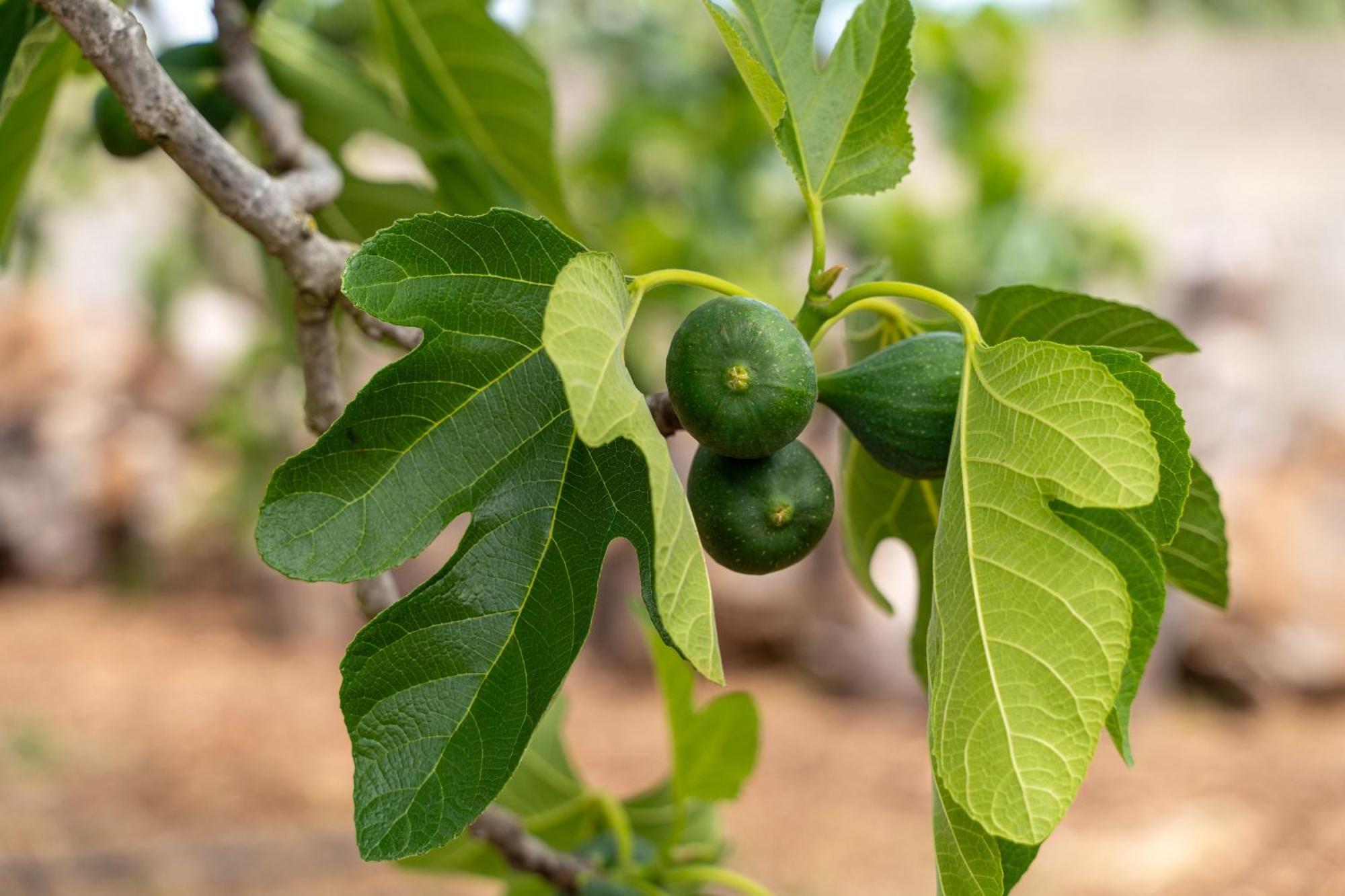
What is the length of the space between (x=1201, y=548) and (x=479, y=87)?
100cm

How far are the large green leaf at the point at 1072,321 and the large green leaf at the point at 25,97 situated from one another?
2.66 ft

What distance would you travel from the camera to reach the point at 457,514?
752 mm

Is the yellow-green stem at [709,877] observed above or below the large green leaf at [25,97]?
below

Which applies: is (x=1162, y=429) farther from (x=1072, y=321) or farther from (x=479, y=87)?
(x=479, y=87)

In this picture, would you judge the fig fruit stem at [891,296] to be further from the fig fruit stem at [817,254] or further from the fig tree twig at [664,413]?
the fig tree twig at [664,413]

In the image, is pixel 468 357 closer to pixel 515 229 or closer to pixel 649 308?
pixel 515 229

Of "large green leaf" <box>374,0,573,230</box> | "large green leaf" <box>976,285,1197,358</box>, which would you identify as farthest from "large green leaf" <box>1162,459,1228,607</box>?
"large green leaf" <box>374,0,573,230</box>

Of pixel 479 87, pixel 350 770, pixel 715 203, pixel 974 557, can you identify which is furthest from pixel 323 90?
pixel 715 203

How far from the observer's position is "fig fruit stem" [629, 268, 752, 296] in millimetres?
754

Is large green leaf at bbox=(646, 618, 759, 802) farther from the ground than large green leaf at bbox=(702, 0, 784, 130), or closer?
closer

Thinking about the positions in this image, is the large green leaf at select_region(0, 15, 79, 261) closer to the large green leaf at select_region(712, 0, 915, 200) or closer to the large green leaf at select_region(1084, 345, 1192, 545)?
the large green leaf at select_region(712, 0, 915, 200)

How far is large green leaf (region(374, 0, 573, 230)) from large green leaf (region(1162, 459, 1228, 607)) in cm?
82

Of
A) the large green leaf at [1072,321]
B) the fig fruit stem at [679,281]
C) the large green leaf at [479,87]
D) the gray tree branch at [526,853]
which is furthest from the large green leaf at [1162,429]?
the large green leaf at [479,87]

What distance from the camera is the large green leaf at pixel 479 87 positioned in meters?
1.45
